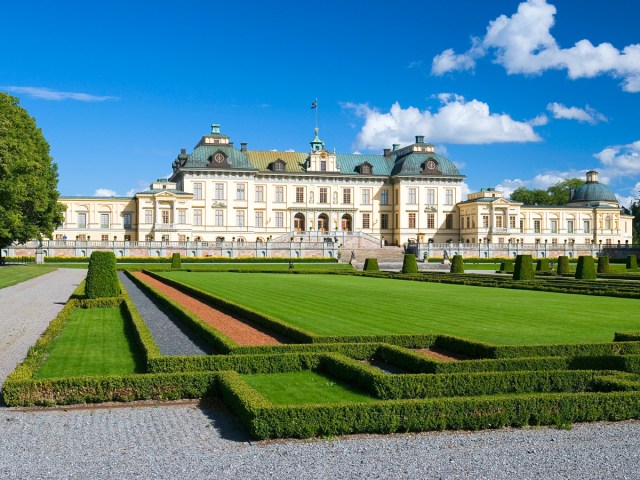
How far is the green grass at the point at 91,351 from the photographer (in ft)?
35.0

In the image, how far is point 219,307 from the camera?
755 inches

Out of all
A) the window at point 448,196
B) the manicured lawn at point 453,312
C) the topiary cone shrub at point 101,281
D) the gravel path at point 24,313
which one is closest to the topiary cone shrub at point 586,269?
the manicured lawn at point 453,312

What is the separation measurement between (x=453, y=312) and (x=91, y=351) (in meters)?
9.10

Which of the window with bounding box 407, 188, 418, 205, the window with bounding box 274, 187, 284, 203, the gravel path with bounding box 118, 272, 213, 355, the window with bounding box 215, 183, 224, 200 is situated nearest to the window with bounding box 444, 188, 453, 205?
the window with bounding box 407, 188, 418, 205

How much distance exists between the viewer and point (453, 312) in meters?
17.7

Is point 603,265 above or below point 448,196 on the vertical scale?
below

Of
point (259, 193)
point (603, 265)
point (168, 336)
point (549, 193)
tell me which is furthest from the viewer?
point (549, 193)

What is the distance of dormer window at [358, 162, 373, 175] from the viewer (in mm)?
75000

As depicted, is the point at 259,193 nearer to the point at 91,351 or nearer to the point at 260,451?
the point at 91,351

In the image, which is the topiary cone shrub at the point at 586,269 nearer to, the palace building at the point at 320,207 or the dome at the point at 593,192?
the palace building at the point at 320,207

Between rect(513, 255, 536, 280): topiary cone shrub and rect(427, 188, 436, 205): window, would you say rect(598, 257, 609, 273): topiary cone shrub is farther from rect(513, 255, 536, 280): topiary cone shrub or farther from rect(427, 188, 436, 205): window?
rect(427, 188, 436, 205): window

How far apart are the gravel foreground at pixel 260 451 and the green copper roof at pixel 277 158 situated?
213 ft

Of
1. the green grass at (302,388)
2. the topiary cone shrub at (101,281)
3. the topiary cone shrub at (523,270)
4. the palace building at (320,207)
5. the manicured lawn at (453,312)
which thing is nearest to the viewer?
the green grass at (302,388)

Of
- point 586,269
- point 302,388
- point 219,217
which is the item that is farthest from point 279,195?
point 302,388
